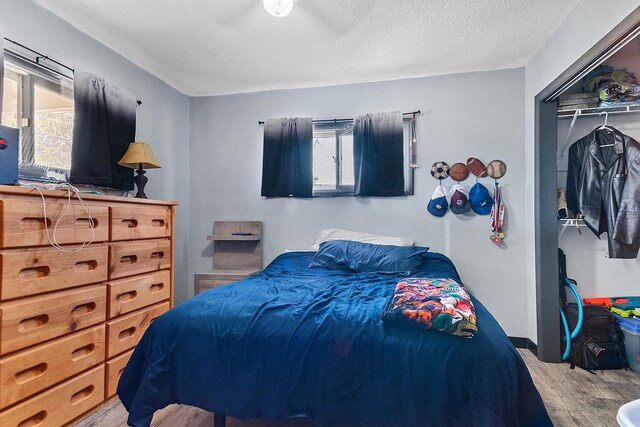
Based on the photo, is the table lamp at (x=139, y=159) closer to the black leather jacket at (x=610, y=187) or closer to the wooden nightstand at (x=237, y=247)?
the wooden nightstand at (x=237, y=247)

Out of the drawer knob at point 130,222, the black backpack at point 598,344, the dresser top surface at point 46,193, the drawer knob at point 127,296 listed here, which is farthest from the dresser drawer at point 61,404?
the black backpack at point 598,344

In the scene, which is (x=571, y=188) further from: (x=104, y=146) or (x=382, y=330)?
(x=104, y=146)

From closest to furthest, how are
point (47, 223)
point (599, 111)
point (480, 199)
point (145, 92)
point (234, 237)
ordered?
point (47, 223), point (599, 111), point (480, 199), point (145, 92), point (234, 237)

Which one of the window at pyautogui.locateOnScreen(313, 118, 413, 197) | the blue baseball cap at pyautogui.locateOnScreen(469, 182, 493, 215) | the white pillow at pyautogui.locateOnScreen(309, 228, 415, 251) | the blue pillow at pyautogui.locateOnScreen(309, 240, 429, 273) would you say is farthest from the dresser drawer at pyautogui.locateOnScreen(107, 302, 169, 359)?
the blue baseball cap at pyautogui.locateOnScreen(469, 182, 493, 215)

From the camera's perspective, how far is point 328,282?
2.10 meters

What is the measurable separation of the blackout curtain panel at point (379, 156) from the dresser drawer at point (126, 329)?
2018mm

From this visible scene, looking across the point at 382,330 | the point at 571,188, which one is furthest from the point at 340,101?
the point at 382,330

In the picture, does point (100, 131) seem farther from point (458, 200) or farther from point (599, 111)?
point (599, 111)

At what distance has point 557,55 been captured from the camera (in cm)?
232

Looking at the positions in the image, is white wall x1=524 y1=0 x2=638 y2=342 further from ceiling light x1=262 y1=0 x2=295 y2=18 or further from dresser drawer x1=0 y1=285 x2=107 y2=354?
dresser drawer x1=0 y1=285 x2=107 y2=354

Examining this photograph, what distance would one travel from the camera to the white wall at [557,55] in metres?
1.75

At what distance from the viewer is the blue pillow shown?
2.47 m

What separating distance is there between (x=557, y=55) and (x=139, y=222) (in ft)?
10.4

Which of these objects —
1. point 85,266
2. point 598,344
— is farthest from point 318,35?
point 598,344
